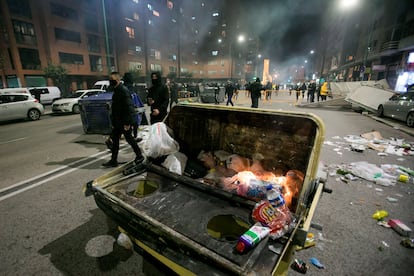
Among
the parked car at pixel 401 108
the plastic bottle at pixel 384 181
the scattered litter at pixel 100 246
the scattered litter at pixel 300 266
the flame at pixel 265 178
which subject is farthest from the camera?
the parked car at pixel 401 108

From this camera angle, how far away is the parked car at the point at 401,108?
29.8 ft

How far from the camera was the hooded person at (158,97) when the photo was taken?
5.43 m

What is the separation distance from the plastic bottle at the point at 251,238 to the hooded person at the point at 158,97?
4277mm

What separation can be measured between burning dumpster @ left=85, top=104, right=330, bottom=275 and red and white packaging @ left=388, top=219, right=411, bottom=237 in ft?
4.32

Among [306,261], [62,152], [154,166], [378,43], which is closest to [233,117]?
[154,166]

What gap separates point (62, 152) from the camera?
5863 mm

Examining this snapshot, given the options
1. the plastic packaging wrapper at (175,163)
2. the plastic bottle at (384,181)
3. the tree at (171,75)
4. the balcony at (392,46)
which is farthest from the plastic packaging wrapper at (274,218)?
the tree at (171,75)

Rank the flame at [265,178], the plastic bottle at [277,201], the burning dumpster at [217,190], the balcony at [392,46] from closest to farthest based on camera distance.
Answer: the burning dumpster at [217,190] < the plastic bottle at [277,201] < the flame at [265,178] < the balcony at [392,46]

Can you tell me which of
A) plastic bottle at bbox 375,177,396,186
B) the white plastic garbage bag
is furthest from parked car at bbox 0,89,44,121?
plastic bottle at bbox 375,177,396,186

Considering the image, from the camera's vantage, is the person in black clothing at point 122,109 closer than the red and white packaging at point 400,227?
No

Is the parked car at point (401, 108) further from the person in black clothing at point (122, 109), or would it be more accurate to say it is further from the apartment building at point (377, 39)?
the person in black clothing at point (122, 109)

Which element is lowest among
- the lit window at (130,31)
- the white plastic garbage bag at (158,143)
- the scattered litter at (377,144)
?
the scattered litter at (377,144)

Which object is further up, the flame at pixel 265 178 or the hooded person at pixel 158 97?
the hooded person at pixel 158 97

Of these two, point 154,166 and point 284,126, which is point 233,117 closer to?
point 284,126
